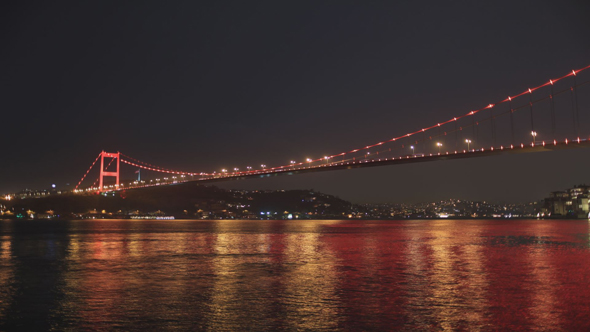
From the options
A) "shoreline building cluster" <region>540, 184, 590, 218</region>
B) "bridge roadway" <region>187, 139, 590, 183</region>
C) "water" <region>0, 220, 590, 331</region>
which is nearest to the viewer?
"water" <region>0, 220, 590, 331</region>

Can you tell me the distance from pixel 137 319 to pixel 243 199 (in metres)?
110

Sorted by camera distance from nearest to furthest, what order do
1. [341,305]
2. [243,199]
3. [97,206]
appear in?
1. [341,305]
2. [97,206]
3. [243,199]

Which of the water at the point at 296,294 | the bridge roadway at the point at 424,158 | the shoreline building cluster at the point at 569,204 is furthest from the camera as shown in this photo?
the shoreline building cluster at the point at 569,204

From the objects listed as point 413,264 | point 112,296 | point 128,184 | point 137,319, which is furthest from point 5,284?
point 128,184

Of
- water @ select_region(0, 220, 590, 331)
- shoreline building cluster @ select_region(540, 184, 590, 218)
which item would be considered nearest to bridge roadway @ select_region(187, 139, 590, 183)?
water @ select_region(0, 220, 590, 331)

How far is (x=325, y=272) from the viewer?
1221 centimetres

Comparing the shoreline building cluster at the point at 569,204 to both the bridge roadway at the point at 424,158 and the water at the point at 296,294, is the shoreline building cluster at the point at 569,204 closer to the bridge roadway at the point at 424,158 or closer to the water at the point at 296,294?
the bridge roadway at the point at 424,158

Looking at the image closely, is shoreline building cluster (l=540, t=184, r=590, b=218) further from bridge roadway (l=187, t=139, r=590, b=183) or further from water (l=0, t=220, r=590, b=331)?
water (l=0, t=220, r=590, b=331)

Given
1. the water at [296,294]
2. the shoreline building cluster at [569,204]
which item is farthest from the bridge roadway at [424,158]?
the shoreline building cluster at [569,204]

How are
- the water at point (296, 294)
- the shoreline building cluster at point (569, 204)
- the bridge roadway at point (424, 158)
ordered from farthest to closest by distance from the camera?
the shoreline building cluster at point (569, 204)
the bridge roadway at point (424, 158)
the water at point (296, 294)

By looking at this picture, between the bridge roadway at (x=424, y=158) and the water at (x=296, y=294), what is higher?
the bridge roadway at (x=424, y=158)

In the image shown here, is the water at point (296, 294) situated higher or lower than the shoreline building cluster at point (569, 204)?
lower

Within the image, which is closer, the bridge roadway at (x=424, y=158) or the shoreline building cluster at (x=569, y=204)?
the bridge roadway at (x=424, y=158)

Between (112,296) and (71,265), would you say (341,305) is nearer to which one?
(112,296)
